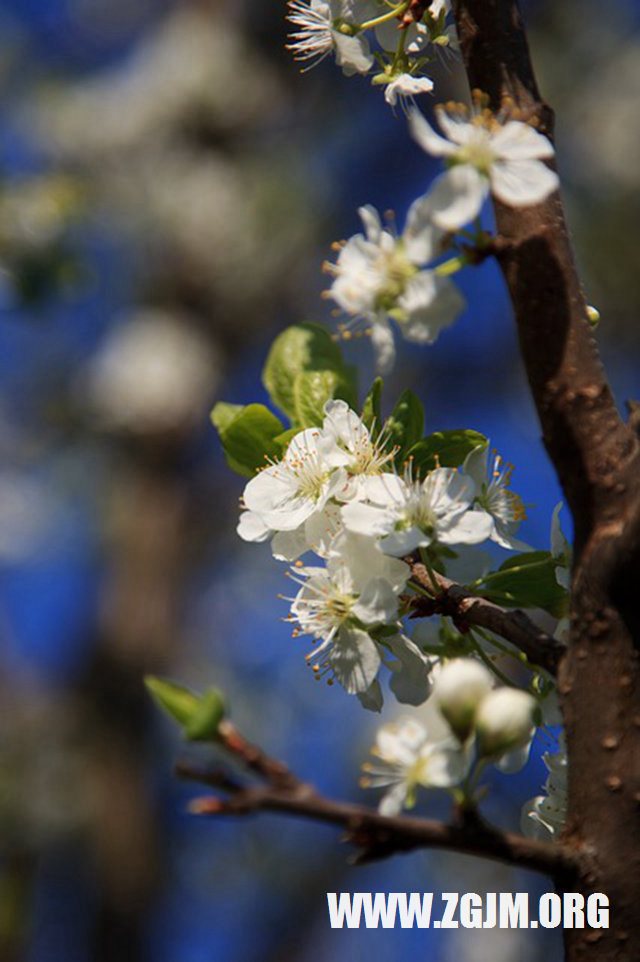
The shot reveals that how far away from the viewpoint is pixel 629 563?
620 mm

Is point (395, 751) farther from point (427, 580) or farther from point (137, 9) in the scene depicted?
point (137, 9)

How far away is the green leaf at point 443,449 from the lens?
83 cm

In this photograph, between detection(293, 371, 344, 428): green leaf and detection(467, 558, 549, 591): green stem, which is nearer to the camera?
detection(467, 558, 549, 591): green stem

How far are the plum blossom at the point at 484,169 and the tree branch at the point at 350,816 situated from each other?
0.31 meters

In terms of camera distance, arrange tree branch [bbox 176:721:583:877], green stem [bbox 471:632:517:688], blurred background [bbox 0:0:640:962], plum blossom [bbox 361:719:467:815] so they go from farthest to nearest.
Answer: blurred background [bbox 0:0:640:962] → green stem [bbox 471:632:517:688] → plum blossom [bbox 361:719:467:815] → tree branch [bbox 176:721:583:877]

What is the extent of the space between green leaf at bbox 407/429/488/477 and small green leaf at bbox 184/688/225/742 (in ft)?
0.97

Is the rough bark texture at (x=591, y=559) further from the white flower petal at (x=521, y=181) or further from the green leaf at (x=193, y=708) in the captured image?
the green leaf at (x=193, y=708)

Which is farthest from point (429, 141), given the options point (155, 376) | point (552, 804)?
point (155, 376)

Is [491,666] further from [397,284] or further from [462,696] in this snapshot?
[397,284]

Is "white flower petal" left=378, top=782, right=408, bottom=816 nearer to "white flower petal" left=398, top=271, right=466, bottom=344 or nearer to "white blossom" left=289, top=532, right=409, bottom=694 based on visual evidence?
"white blossom" left=289, top=532, right=409, bottom=694

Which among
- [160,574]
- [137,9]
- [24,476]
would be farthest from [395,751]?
[137,9]

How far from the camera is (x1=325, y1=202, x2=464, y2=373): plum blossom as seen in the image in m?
0.69

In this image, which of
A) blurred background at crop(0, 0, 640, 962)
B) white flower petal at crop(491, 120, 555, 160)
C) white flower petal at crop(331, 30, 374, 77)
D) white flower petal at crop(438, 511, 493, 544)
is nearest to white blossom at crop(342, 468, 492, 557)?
white flower petal at crop(438, 511, 493, 544)

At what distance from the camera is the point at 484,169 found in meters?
0.67
